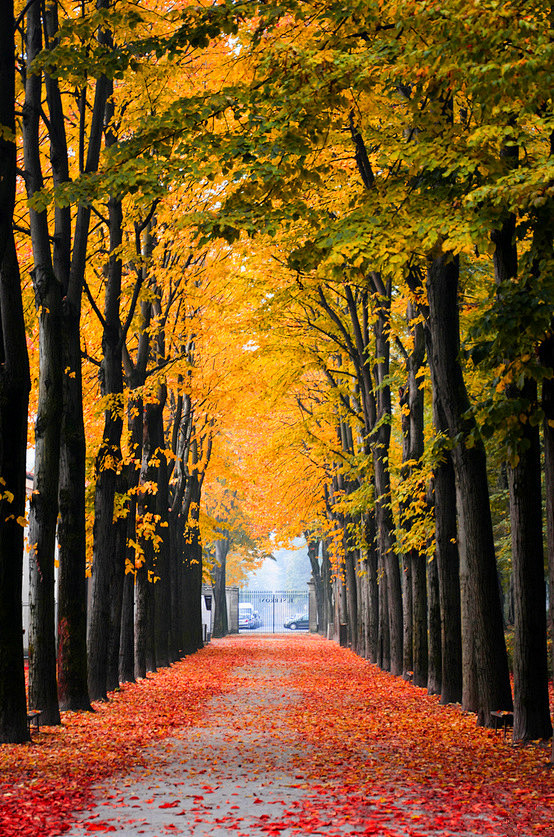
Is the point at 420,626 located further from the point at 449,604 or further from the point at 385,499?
the point at 385,499

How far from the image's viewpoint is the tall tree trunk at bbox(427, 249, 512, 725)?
11.6 metres

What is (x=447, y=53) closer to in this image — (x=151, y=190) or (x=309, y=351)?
(x=151, y=190)

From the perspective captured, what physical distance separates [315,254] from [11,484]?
4.28m

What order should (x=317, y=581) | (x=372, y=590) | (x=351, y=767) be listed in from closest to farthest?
1. (x=351, y=767)
2. (x=372, y=590)
3. (x=317, y=581)

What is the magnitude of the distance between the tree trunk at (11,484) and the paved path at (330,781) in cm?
169

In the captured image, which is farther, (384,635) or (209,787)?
(384,635)

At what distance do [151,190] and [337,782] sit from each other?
609 centimetres

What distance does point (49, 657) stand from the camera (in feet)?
39.9

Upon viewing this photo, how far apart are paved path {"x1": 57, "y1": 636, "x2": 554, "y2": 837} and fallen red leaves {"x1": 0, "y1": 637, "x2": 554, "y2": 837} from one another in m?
0.02

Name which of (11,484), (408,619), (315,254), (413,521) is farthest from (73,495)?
(408,619)

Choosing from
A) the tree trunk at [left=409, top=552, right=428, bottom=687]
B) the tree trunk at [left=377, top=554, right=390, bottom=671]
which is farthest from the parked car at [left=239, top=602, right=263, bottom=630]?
the tree trunk at [left=409, top=552, right=428, bottom=687]

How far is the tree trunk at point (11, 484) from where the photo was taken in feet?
33.0

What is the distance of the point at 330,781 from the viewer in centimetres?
831

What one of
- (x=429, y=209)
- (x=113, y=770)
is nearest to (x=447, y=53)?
(x=429, y=209)
